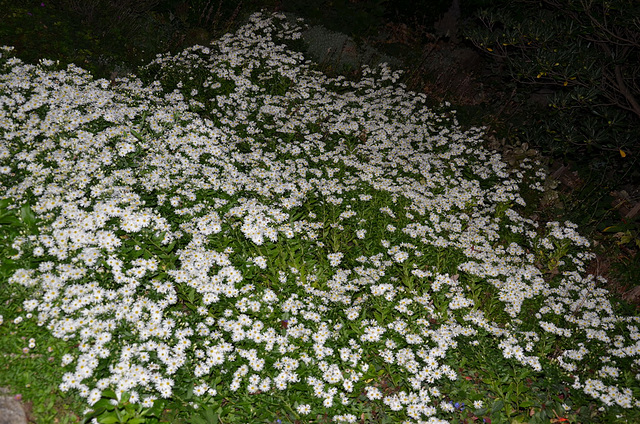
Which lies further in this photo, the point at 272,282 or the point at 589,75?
the point at 589,75

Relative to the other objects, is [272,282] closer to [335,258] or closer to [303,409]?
[335,258]

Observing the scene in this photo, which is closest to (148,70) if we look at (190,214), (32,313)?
(190,214)

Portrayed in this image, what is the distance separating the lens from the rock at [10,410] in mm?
3125

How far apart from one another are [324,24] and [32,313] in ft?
36.4

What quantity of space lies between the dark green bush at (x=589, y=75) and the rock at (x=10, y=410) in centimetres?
812

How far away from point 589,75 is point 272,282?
6326 millimetres

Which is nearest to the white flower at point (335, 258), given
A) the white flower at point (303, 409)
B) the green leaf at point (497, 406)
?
the white flower at point (303, 409)

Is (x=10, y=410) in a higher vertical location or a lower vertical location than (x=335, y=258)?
lower

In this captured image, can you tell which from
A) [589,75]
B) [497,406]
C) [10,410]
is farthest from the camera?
[589,75]

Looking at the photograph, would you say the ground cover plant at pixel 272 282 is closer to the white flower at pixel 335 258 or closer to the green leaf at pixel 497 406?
the green leaf at pixel 497 406

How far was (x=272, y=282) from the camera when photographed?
4.82 meters

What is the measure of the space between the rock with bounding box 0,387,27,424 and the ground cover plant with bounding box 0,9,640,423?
1.25ft

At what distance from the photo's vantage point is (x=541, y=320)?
17.4 ft

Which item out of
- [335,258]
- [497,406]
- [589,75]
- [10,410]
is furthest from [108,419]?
[589,75]
